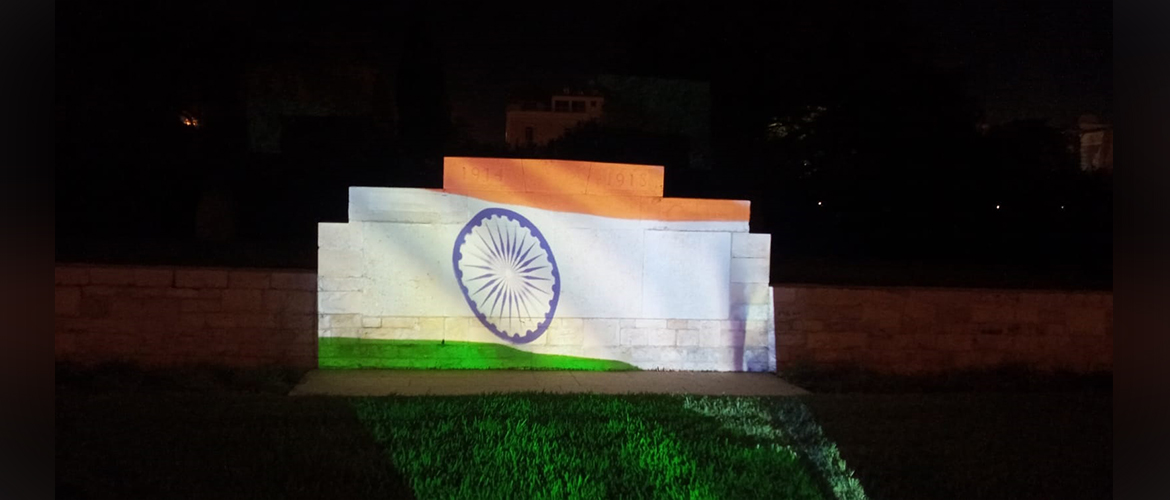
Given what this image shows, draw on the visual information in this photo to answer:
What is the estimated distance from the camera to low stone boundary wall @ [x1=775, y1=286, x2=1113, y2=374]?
8.55 meters

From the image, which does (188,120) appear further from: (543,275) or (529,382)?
(529,382)

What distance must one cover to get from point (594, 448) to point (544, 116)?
17.0 metres

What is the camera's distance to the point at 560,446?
5.45 meters

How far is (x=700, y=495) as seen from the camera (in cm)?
472

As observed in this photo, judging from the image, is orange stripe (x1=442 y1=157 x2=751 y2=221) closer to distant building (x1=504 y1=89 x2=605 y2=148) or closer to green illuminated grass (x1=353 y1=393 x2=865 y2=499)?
green illuminated grass (x1=353 y1=393 x2=865 y2=499)

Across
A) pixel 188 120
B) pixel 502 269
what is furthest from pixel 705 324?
pixel 188 120

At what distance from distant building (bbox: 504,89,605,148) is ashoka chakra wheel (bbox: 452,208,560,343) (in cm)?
1272

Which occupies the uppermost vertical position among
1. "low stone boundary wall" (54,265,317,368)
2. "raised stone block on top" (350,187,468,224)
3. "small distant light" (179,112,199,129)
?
"small distant light" (179,112,199,129)

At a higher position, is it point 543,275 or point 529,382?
point 543,275

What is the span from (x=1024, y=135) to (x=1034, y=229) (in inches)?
87.0

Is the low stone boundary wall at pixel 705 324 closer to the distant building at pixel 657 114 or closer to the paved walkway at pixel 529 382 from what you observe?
the paved walkway at pixel 529 382

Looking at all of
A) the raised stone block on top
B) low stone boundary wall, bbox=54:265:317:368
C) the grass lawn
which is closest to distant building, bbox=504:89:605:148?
the raised stone block on top

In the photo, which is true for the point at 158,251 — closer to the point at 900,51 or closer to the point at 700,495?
the point at 700,495

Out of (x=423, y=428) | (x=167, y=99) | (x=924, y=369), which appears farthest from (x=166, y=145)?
(x=924, y=369)
